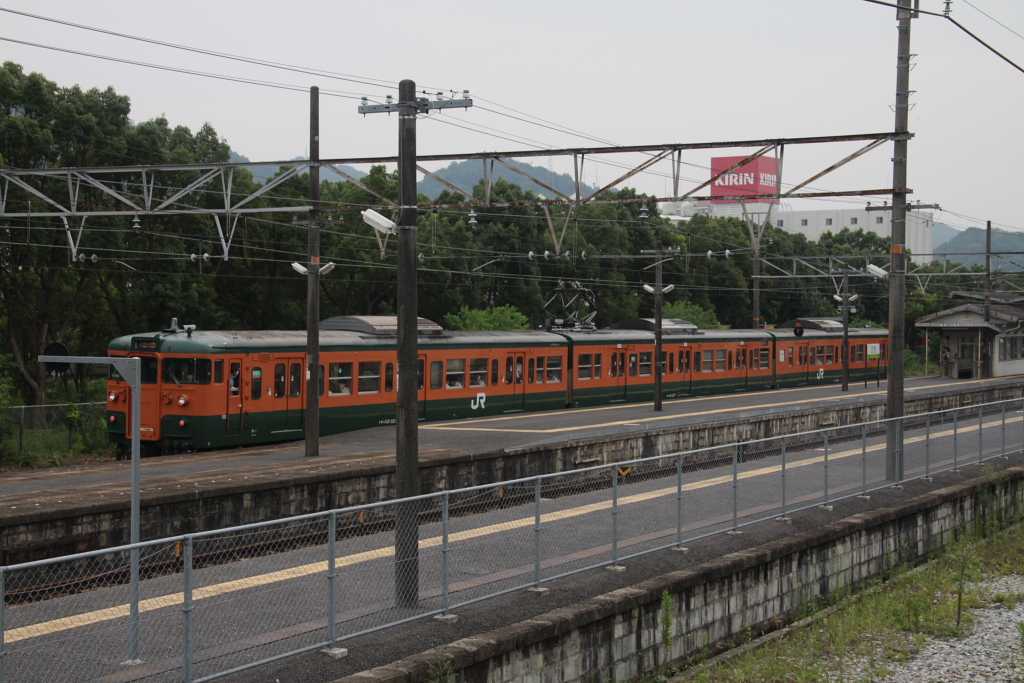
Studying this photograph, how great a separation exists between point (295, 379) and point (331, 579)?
16.5 m

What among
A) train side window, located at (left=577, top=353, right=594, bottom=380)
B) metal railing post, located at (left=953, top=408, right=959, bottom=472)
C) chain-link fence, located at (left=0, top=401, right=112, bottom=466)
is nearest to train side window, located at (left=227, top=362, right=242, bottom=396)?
chain-link fence, located at (left=0, top=401, right=112, bottom=466)

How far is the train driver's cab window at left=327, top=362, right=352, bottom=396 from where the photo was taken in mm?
27219

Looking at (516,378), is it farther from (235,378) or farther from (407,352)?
(407,352)

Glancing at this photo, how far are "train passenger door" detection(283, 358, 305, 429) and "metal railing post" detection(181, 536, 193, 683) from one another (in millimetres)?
17185

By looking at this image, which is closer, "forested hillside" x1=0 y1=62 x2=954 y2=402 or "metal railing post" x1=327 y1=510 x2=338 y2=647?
"metal railing post" x1=327 y1=510 x2=338 y2=647

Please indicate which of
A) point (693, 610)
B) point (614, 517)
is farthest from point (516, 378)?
point (693, 610)

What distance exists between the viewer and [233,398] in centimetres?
2456

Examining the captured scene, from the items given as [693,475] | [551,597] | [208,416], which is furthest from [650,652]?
[208,416]

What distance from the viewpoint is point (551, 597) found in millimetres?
11992

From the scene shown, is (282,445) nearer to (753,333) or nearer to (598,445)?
(598,445)

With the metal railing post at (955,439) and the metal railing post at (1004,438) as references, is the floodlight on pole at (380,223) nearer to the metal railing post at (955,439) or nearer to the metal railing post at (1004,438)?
the metal railing post at (955,439)

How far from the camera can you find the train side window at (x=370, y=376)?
2817 cm

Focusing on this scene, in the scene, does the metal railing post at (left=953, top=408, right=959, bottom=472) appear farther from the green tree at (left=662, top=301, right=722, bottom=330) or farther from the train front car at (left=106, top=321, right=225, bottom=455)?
the green tree at (left=662, top=301, right=722, bottom=330)

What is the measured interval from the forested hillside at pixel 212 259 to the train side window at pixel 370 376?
4.58 meters
